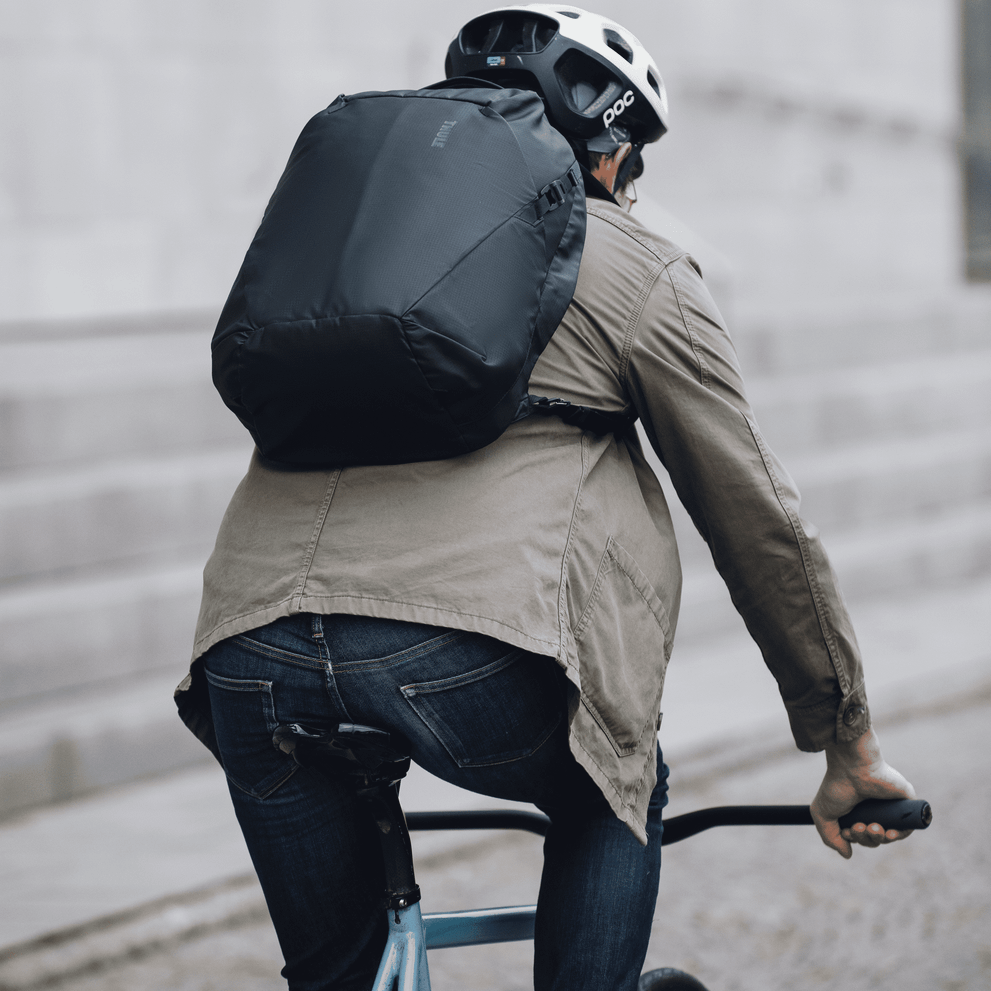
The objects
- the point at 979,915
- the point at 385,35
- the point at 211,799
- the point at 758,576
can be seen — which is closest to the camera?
the point at 758,576

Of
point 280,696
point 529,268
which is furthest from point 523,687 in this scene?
point 529,268

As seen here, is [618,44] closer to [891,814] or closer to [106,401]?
[891,814]

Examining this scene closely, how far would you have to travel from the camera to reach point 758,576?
5.99ft

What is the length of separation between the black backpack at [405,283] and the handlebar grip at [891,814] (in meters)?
0.71

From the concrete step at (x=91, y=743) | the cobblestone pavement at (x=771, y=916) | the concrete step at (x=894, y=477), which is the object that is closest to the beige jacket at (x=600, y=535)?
the cobblestone pavement at (x=771, y=916)

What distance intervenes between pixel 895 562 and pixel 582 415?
6844mm

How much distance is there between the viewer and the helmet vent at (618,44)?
Result: 2107 mm

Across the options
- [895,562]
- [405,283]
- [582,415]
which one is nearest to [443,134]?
[405,283]

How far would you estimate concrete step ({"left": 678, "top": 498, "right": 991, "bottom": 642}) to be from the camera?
23.6 ft

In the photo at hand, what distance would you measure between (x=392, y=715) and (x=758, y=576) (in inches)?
21.0

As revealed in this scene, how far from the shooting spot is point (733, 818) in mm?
2059

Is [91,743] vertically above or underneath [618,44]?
underneath

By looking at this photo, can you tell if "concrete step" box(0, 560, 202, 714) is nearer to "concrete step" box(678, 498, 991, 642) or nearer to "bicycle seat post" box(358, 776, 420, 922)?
"concrete step" box(678, 498, 991, 642)

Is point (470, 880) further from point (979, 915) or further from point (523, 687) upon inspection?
point (523, 687)
